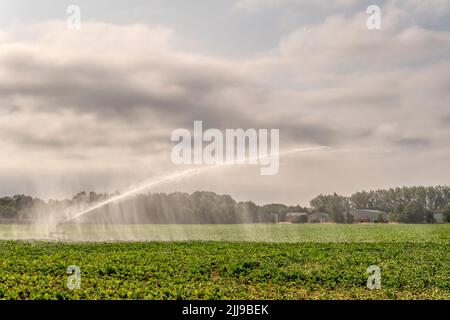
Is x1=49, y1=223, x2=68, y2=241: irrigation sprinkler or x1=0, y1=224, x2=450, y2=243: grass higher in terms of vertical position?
x1=49, y1=223, x2=68, y2=241: irrigation sprinkler

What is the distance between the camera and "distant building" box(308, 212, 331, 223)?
141375 millimetres

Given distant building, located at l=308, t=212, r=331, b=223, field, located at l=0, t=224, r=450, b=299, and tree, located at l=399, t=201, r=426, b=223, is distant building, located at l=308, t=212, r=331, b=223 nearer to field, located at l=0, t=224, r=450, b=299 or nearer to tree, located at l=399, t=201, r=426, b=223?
tree, located at l=399, t=201, r=426, b=223

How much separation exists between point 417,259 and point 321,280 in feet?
31.5

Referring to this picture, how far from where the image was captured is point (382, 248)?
34.3 m

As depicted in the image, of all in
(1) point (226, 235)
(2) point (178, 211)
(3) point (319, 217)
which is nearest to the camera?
(1) point (226, 235)

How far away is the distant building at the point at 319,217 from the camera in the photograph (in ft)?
464

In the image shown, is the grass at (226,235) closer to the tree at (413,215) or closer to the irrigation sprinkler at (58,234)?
the irrigation sprinkler at (58,234)

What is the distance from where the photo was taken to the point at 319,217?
471ft

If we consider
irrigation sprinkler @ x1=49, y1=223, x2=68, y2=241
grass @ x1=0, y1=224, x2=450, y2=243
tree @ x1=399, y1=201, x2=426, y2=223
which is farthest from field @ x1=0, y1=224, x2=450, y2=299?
tree @ x1=399, y1=201, x2=426, y2=223

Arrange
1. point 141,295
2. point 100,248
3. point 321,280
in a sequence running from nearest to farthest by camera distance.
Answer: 1. point 141,295
2. point 321,280
3. point 100,248

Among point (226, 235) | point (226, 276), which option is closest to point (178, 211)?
point (226, 235)

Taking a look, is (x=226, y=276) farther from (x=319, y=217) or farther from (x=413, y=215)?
(x=319, y=217)
